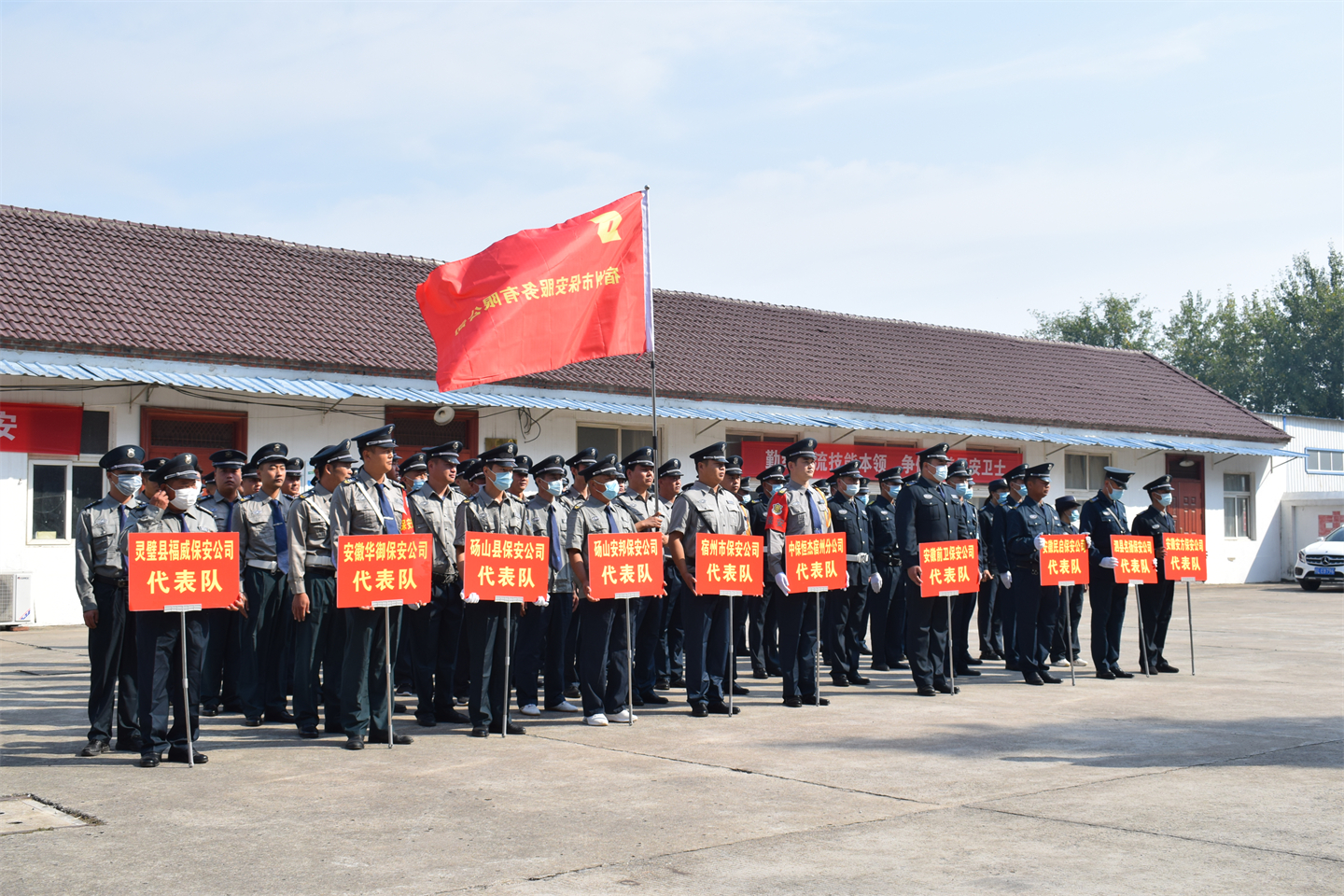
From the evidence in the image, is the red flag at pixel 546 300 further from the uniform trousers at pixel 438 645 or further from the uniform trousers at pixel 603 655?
the uniform trousers at pixel 603 655

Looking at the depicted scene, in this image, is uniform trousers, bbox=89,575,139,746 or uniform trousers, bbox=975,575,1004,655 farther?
uniform trousers, bbox=975,575,1004,655

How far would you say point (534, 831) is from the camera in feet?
18.0

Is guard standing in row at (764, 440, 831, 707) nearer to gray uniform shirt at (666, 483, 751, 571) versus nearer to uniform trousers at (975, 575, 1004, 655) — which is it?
gray uniform shirt at (666, 483, 751, 571)

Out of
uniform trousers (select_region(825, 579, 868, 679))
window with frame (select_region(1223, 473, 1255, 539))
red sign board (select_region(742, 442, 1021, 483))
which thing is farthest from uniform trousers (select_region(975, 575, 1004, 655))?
window with frame (select_region(1223, 473, 1255, 539))

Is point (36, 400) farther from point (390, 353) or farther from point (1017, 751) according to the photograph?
point (1017, 751)

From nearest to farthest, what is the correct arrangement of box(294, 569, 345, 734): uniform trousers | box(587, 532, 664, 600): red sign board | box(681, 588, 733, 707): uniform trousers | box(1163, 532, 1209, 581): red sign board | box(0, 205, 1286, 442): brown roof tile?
box(294, 569, 345, 734): uniform trousers, box(587, 532, 664, 600): red sign board, box(681, 588, 733, 707): uniform trousers, box(1163, 532, 1209, 581): red sign board, box(0, 205, 1286, 442): brown roof tile

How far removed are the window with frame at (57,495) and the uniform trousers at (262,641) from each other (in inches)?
335

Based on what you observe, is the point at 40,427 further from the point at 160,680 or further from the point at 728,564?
the point at 728,564

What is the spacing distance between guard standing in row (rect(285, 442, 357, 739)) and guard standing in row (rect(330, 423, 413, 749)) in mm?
100

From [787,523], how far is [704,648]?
1384 mm

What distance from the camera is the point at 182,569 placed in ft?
23.3

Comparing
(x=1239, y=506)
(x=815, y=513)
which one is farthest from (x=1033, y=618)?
(x=1239, y=506)

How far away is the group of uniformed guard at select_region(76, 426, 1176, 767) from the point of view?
7410 millimetres

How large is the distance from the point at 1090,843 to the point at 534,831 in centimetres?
238
